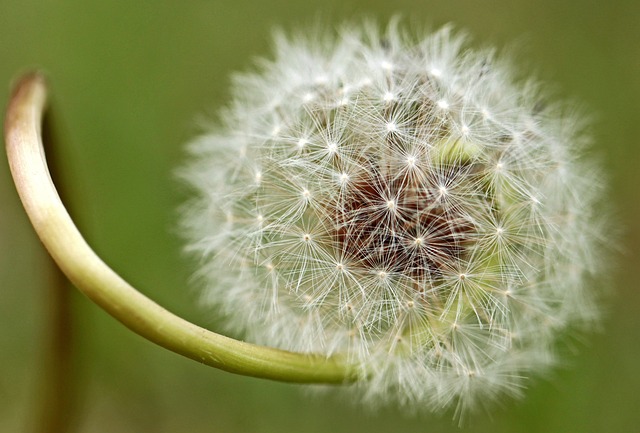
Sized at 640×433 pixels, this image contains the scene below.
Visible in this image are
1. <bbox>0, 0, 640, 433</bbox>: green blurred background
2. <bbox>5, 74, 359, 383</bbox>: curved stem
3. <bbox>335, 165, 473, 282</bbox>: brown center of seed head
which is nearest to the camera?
<bbox>5, 74, 359, 383</bbox>: curved stem

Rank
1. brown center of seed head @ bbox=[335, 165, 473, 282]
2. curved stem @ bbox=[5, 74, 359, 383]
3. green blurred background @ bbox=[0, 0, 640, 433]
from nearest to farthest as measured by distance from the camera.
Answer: curved stem @ bbox=[5, 74, 359, 383], brown center of seed head @ bbox=[335, 165, 473, 282], green blurred background @ bbox=[0, 0, 640, 433]

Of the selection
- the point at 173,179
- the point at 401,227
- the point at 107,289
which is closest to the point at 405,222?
the point at 401,227

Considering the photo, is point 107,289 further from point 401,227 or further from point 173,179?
point 173,179

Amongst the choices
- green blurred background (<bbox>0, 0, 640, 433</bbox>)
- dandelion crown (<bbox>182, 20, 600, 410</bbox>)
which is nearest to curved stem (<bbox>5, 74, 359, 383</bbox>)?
dandelion crown (<bbox>182, 20, 600, 410</bbox>)

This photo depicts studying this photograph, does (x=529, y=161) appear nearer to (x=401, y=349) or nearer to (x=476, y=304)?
(x=476, y=304)

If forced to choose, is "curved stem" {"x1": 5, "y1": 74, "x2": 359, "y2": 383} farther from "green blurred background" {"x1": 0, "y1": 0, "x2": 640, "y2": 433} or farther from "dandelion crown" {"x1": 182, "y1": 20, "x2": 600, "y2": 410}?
"green blurred background" {"x1": 0, "y1": 0, "x2": 640, "y2": 433}

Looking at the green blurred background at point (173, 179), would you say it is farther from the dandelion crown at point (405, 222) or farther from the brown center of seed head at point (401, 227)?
the brown center of seed head at point (401, 227)

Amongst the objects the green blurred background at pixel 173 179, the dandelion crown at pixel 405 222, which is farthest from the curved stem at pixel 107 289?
the green blurred background at pixel 173 179
